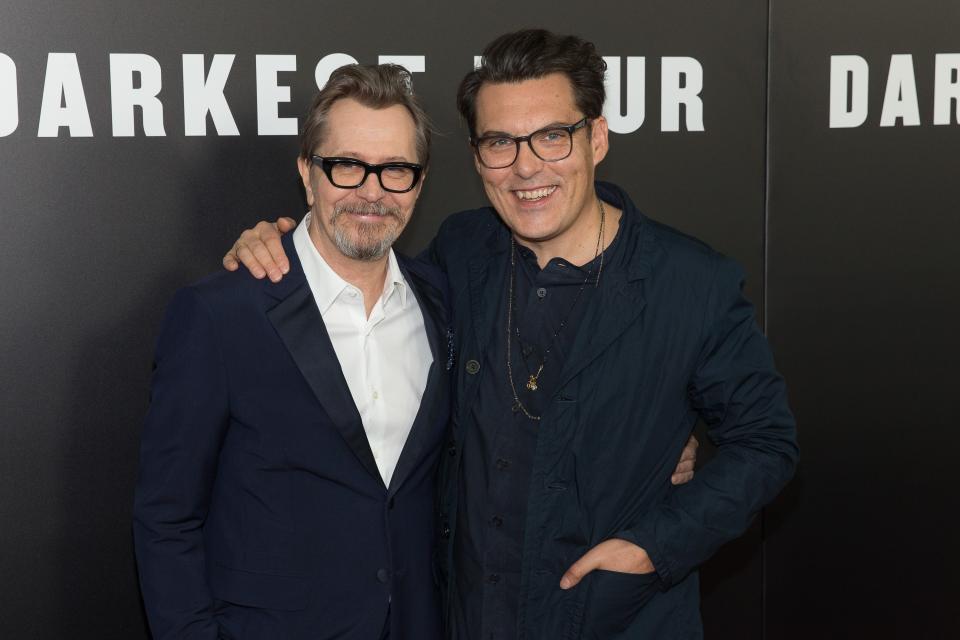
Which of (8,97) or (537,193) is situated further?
(8,97)

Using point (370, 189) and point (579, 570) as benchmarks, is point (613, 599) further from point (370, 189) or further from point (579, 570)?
point (370, 189)

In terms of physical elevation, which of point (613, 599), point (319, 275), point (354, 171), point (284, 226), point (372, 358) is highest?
point (354, 171)

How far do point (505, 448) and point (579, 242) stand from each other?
0.47 metres

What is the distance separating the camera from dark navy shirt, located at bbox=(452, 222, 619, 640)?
2217 mm

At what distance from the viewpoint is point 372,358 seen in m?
2.21

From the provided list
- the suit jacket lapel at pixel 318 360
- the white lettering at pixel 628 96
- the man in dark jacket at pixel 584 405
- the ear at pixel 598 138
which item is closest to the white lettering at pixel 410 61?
the white lettering at pixel 628 96

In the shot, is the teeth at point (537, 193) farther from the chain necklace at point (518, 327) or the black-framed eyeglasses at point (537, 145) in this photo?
the chain necklace at point (518, 327)

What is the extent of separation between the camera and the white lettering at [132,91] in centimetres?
277

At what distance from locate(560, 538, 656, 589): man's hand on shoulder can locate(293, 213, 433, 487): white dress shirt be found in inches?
16.5

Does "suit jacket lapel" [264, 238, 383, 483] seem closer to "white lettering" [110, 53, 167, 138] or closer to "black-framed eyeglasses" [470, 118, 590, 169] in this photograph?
"black-framed eyeglasses" [470, 118, 590, 169]

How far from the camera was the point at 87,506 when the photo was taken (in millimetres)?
2887

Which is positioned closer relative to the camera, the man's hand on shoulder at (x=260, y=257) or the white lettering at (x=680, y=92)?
the man's hand on shoulder at (x=260, y=257)

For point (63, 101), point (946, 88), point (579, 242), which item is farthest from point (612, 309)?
point (946, 88)

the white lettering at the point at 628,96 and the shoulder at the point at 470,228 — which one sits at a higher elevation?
the white lettering at the point at 628,96
